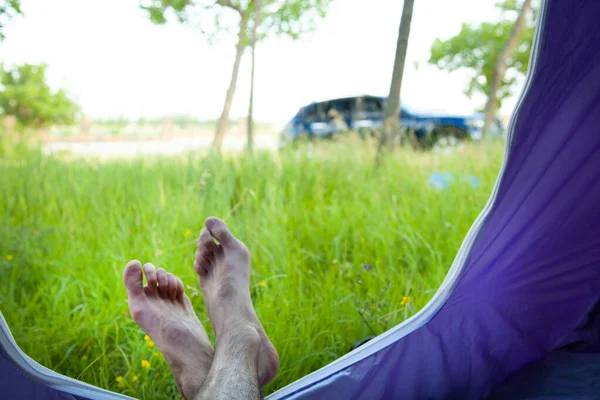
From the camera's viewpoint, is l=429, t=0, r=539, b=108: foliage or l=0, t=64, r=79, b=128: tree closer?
l=0, t=64, r=79, b=128: tree

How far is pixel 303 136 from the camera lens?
2.86 meters

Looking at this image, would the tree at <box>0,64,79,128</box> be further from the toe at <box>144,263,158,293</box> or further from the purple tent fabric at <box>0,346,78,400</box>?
the purple tent fabric at <box>0,346,78,400</box>

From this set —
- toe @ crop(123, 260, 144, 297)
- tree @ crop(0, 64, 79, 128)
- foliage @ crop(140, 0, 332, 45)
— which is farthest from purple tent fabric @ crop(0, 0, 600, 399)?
tree @ crop(0, 64, 79, 128)

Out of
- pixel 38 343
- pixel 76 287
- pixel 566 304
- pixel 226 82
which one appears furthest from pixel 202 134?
pixel 566 304

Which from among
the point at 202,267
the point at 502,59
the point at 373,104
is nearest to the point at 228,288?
the point at 202,267

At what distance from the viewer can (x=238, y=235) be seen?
1.67m

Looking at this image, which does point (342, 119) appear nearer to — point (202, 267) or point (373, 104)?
point (373, 104)

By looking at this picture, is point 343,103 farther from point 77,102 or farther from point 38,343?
point 38,343

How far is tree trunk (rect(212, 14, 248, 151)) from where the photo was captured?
1.86m

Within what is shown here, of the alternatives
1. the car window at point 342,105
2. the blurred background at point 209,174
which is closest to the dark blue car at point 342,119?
the car window at point 342,105

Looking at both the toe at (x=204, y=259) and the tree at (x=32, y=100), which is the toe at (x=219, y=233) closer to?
the toe at (x=204, y=259)

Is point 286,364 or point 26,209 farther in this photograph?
point 26,209

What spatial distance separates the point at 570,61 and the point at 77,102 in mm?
1823

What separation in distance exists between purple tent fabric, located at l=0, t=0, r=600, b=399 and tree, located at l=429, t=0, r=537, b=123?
2.47 meters
